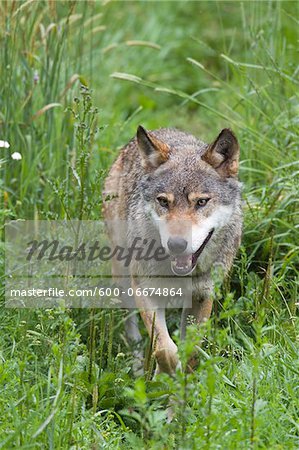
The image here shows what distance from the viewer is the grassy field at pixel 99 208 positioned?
4176 millimetres

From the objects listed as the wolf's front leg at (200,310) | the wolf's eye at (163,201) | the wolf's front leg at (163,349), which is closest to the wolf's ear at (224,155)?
the wolf's eye at (163,201)

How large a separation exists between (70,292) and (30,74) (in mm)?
2359

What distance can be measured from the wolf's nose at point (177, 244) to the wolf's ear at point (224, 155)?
2.29ft

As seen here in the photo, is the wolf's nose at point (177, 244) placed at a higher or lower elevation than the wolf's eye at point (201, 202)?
lower

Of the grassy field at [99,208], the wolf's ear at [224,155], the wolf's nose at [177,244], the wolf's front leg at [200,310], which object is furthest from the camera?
the wolf's front leg at [200,310]

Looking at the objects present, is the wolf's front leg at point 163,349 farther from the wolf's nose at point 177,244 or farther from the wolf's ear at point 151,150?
the wolf's ear at point 151,150

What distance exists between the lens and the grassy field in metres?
4.18

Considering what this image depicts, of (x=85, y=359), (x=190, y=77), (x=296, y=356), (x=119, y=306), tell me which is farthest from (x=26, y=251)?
(x=190, y=77)

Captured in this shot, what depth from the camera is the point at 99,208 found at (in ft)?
21.9

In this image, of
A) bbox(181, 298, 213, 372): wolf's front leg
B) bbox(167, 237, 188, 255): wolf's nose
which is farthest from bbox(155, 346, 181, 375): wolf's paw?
bbox(167, 237, 188, 255): wolf's nose

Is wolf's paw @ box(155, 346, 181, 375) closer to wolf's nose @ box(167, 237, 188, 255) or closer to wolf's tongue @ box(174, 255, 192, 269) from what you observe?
wolf's tongue @ box(174, 255, 192, 269)

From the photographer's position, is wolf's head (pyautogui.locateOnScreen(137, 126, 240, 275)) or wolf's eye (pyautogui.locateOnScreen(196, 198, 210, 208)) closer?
wolf's head (pyautogui.locateOnScreen(137, 126, 240, 275))

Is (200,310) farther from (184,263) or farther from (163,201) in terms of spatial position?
(163,201)

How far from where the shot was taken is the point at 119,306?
19.7 ft
